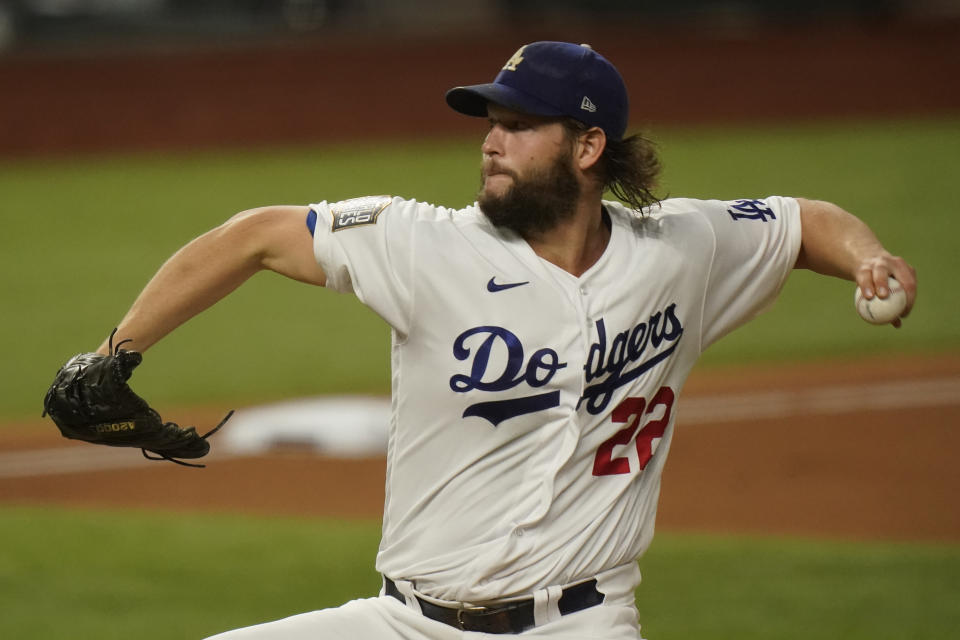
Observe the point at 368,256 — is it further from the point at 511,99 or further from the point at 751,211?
the point at 751,211

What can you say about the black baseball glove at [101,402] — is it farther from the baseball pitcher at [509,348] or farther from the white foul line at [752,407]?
the white foul line at [752,407]

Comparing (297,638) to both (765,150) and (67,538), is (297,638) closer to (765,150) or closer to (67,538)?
(67,538)

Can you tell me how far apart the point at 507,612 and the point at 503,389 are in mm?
535

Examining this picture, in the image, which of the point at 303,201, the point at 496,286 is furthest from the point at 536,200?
the point at 303,201

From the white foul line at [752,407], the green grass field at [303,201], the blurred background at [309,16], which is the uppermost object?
the blurred background at [309,16]

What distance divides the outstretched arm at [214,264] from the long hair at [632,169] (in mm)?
812

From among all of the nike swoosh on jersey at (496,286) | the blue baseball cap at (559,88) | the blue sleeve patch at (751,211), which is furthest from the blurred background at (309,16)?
the nike swoosh on jersey at (496,286)

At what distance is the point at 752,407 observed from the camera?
28.8 ft

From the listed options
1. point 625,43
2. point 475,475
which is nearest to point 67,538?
point 475,475

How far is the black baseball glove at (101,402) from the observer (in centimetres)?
303

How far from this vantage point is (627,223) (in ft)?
11.4

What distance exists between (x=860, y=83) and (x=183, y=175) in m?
9.26

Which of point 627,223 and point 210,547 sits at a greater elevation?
point 627,223

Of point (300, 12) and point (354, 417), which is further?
point (300, 12)
